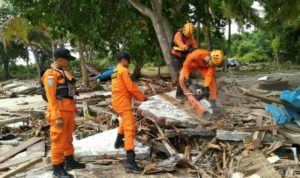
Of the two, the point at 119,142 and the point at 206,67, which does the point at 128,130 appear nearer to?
the point at 119,142

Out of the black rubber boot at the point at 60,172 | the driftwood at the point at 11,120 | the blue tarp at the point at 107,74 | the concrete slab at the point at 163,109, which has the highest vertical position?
the blue tarp at the point at 107,74

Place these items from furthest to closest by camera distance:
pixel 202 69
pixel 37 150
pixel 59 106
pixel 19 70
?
pixel 19 70
pixel 202 69
pixel 37 150
pixel 59 106

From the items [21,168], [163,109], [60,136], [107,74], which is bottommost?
[21,168]

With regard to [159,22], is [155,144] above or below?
below

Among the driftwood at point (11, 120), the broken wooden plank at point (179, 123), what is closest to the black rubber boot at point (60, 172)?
the broken wooden plank at point (179, 123)

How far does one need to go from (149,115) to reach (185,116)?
704mm

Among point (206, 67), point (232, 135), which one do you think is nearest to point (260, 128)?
point (232, 135)

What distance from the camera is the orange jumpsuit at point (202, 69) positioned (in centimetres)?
873

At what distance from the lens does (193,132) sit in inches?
306

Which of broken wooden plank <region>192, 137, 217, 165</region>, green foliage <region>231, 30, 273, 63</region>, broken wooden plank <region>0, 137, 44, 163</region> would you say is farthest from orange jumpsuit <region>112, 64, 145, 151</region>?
green foliage <region>231, 30, 273, 63</region>

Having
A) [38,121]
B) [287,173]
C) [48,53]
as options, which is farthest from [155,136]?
[48,53]

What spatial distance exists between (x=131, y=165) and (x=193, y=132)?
4.84ft

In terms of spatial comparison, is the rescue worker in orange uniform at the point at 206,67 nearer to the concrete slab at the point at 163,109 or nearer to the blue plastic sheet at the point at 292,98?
the concrete slab at the point at 163,109

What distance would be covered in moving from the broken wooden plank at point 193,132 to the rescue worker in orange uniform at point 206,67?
34.8 inches
